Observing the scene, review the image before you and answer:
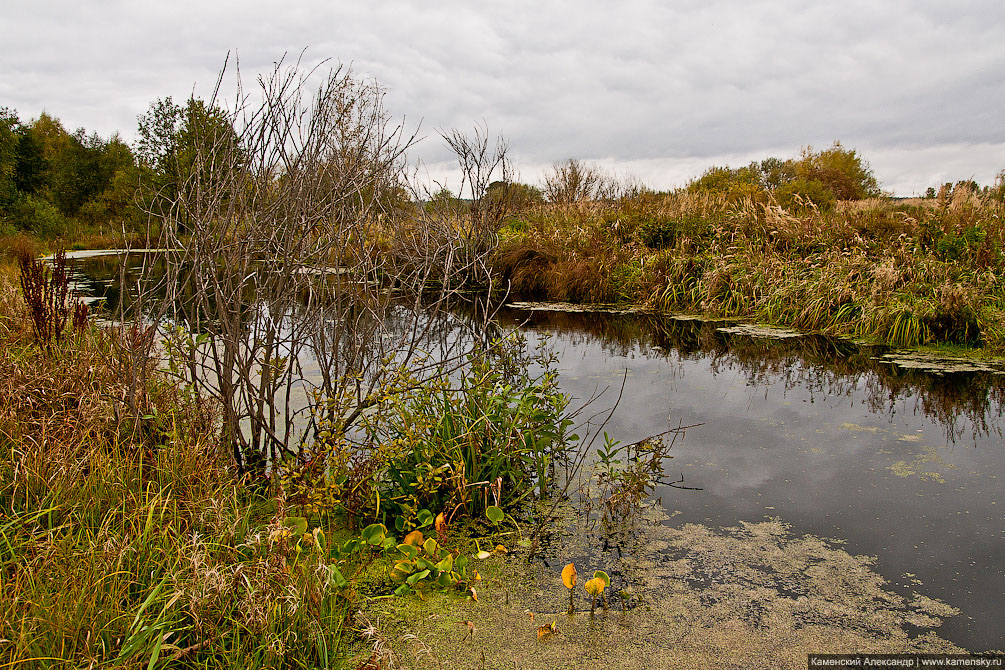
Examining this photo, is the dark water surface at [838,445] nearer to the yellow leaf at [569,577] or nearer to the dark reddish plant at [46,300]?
the yellow leaf at [569,577]

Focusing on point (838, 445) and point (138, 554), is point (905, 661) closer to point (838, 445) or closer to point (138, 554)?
point (838, 445)

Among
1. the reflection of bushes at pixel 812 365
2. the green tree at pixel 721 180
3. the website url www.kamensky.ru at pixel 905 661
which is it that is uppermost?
the green tree at pixel 721 180

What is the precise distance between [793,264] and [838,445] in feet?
18.8

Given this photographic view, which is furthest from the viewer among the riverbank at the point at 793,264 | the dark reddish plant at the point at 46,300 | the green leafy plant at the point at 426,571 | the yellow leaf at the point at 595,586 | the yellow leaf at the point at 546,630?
the riverbank at the point at 793,264

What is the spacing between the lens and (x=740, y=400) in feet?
17.8

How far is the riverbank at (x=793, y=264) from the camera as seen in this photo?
7438mm

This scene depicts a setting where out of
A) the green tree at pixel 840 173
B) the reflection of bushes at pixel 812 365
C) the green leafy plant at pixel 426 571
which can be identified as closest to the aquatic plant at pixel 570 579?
the green leafy plant at pixel 426 571

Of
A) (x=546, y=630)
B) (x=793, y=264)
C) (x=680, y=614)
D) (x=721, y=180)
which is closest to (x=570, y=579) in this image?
(x=546, y=630)

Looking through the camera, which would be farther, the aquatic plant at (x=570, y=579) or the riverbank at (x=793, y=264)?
the riverbank at (x=793, y=264)

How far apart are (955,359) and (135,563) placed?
723 cm

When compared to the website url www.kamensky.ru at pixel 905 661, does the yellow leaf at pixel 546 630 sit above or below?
below

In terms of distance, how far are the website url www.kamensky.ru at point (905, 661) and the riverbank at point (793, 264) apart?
5.68 meters

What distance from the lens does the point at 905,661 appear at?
7.18ft

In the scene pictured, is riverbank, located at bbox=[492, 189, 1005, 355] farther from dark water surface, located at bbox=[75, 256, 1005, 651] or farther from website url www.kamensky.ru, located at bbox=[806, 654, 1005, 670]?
website url www.kamensky.ru, located at bbox=[806, 654, 1005, 670]
